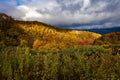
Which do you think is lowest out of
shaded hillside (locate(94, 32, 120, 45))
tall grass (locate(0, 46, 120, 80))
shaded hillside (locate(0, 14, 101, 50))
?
shaded hillside (locate(0, 14, 101, 50))

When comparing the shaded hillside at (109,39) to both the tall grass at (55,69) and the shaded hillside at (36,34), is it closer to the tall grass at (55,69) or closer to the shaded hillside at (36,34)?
the shaded hillside at (36,34)

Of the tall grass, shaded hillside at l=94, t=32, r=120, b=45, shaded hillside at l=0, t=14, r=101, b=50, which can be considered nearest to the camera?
the tall grass

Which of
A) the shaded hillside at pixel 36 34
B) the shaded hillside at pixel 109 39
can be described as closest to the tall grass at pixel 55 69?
the shaded hillside at pixel 109 39

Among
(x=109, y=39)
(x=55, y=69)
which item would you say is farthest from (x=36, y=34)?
(x=55, y=69)

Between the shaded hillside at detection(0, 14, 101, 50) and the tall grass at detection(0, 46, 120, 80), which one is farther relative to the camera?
the shaded hillside at detection(0, 14, 101, 50)

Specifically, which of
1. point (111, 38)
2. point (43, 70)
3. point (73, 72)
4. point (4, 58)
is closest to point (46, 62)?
point (43, 70)

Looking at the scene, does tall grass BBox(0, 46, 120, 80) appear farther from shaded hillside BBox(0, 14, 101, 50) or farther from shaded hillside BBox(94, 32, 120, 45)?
shaded hillside BBox(0, 14, 101, 50)

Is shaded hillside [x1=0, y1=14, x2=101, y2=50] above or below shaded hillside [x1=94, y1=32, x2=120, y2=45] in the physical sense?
below

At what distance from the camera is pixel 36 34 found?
83250 mm

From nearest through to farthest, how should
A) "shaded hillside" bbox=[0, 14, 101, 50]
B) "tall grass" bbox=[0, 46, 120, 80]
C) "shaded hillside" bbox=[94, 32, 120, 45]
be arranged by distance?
"tall grass" bbox=[0, 46, 120, 80]
"shaded hillside" bbox=[94, 32, 120, 45]
"shaded hillside" bbox=[0, 14, 101, 50]

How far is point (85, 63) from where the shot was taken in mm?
8586

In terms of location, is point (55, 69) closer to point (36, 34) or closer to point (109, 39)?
point (109, 39)

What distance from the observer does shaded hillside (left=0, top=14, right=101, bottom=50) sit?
51.2m

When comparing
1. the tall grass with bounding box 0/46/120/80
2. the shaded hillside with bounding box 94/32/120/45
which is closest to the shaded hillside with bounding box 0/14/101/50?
the shaded hillside with bounding box 94/32/120/45
